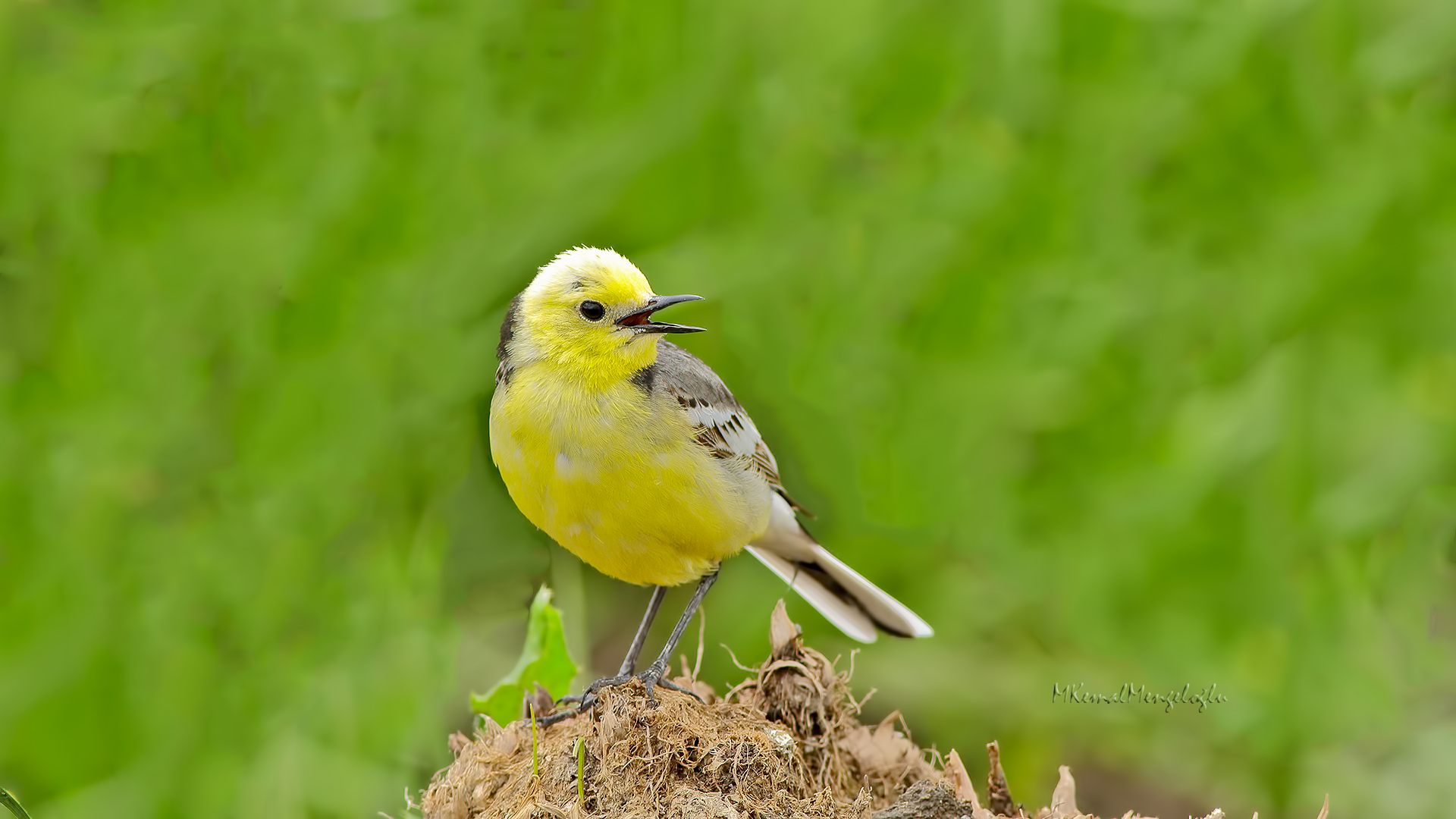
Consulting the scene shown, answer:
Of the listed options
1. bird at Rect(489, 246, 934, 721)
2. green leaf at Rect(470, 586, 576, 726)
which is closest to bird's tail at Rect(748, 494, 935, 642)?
bird at Rect(489, 246, 934, 721)

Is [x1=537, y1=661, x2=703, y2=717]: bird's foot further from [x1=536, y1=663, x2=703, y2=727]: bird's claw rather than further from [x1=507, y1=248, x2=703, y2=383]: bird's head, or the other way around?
[x1=507, y1=248, x2=703, y2=383]: bird's head

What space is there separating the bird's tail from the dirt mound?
1.60 feet

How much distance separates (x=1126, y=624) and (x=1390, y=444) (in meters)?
0.93

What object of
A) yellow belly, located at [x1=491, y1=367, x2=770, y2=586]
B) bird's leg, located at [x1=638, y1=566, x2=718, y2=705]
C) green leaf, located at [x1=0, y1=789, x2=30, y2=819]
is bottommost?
A: green leaf, located at [x1=0, y1=789, x2=30, y2=819]

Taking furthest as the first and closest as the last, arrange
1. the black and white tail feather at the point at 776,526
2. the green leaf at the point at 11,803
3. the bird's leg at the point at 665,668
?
the black and white tail feather at the point at 776,526 → the bird's leg at the point at 665,668 → the green leaf at the point at 11,803

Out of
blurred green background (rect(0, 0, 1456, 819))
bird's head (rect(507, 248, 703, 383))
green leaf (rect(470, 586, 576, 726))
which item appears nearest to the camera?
bird's head (rect(507, 248, 703, 383))

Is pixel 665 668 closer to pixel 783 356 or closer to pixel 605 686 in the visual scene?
pixel 605 686

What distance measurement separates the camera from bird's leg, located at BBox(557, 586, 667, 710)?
2193 millimetres

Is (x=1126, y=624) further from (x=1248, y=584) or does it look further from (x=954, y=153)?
(x=954, y=153)

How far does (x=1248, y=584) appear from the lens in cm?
352

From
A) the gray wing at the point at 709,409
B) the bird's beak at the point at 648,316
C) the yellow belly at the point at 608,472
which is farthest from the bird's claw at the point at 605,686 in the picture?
the bird's beak at the point at 648,316

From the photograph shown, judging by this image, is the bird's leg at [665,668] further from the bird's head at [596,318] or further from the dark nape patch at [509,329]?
the dark nape patch at [509,329]

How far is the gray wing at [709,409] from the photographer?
2361 mm

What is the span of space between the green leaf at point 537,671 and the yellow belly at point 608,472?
0.26 m
